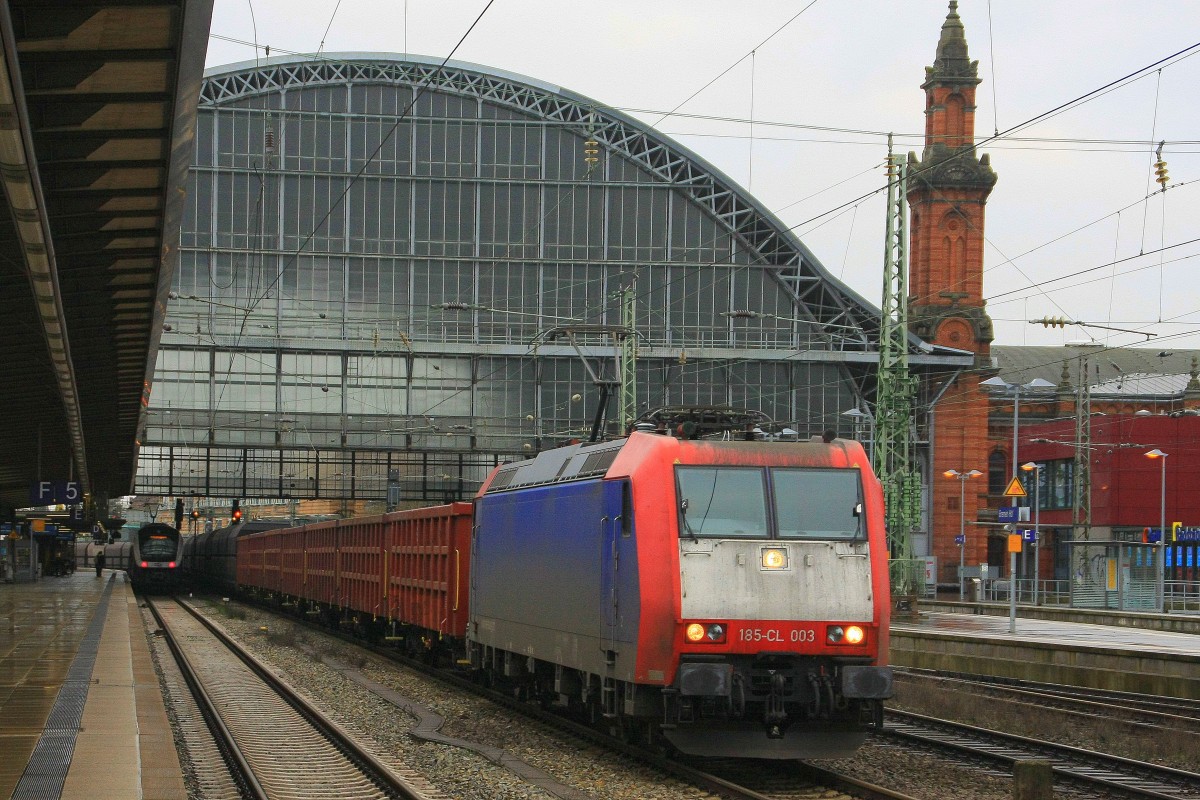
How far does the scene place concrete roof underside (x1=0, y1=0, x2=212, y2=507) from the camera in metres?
10.6

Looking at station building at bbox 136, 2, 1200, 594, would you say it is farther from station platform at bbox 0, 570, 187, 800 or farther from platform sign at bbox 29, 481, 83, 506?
station platform at bbox 0, 570, 187, 800

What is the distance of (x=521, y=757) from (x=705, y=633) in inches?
115

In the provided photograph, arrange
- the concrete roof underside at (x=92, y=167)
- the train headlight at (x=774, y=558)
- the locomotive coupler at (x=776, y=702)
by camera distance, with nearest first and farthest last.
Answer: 1. the concrete roof underside at (x=92, y=167)
2. the locomotive coupler at (x=776, y=702)
3. the train headlight at (x=774, y=558)

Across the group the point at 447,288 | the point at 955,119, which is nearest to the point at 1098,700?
the point at 447,288

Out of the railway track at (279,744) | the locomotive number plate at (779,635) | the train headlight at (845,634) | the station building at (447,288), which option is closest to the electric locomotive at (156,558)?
the station building at (447,288)

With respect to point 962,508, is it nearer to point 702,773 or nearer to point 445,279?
point 445,279

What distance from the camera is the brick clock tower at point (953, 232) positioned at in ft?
239

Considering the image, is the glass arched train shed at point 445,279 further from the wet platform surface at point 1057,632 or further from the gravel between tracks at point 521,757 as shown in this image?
the gravel between tracks at point 521,757

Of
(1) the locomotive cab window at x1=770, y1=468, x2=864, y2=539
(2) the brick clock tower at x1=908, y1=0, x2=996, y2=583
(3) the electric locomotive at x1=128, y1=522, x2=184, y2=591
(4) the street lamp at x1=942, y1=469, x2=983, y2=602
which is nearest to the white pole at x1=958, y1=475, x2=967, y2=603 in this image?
(4) the street lamp at x1=942, y1=469, x2=983, y2=602

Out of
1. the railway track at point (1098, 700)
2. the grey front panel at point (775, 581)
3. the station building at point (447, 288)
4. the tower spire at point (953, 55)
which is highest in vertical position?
the tower spire at point (953, 55)

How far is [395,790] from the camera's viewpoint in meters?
13.0

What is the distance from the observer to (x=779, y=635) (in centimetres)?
1309

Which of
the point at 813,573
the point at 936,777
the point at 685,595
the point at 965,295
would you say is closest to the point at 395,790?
the point at 685,595

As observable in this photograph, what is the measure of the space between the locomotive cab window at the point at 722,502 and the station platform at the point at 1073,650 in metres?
12.2
